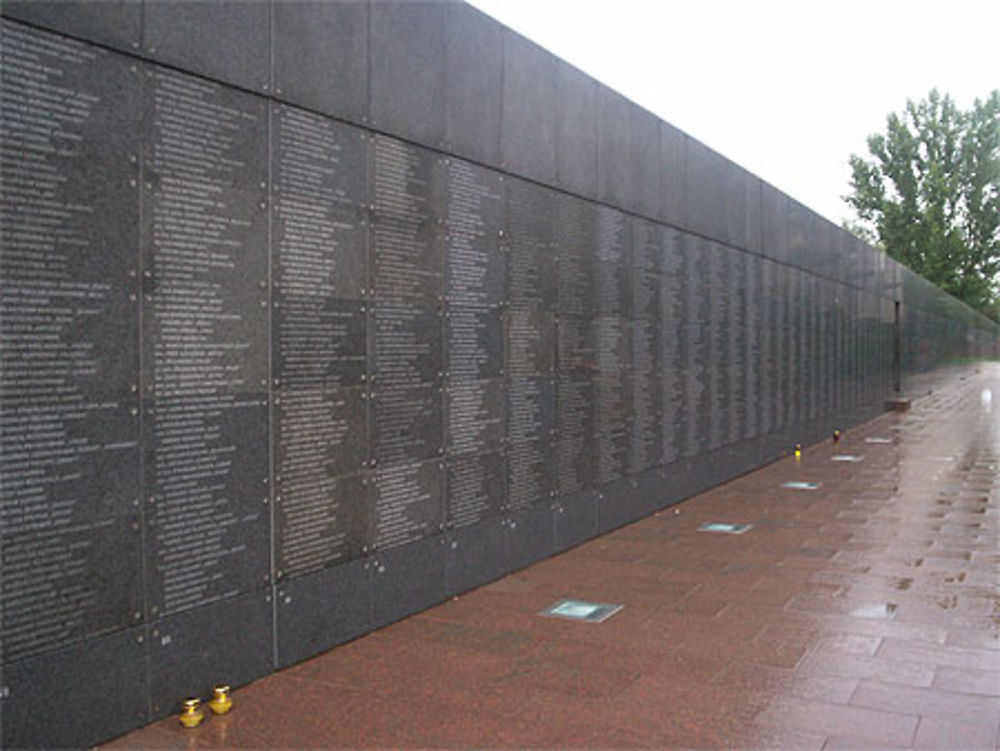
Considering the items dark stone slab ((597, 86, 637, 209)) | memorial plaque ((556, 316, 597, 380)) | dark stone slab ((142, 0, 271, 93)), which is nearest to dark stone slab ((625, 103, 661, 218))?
dark stone slab ((597, 86, 637, 209))

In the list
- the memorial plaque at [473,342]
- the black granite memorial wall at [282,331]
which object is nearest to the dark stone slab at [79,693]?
the black granite memorial wall at [282,331]

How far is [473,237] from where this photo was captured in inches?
260

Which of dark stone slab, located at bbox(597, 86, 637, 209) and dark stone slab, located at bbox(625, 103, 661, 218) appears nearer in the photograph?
dark stone slab, located at bbox(597, 86, 637, 209)

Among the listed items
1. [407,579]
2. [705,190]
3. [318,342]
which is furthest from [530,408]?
[705,190]

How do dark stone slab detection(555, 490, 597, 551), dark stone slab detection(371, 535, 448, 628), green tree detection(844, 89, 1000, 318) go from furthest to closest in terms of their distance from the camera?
green tree detection(844, 89, 1000, 318), dark stone slab detection(555, 490, 597, 551), dark stone slab detection(371, 535, 448, 628)

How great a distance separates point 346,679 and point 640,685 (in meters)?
1.44

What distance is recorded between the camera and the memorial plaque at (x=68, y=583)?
361 centimetres

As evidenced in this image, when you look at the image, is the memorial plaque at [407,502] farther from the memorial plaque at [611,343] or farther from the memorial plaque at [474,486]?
the memorial plaque at [611,343]

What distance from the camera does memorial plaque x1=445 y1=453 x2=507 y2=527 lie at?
6371mm

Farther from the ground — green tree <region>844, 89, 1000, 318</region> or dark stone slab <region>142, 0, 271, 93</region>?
green tree <region>844, 89, 1000, 318</region>

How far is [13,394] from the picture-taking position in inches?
141

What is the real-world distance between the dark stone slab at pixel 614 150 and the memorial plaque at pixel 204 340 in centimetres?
432

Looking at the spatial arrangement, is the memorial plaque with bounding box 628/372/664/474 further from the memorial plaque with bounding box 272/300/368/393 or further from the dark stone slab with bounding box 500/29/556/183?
the memorial plaque with bounding box 272/300/368/393

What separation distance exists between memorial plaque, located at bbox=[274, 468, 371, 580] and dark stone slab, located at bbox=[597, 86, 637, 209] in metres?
4.21
